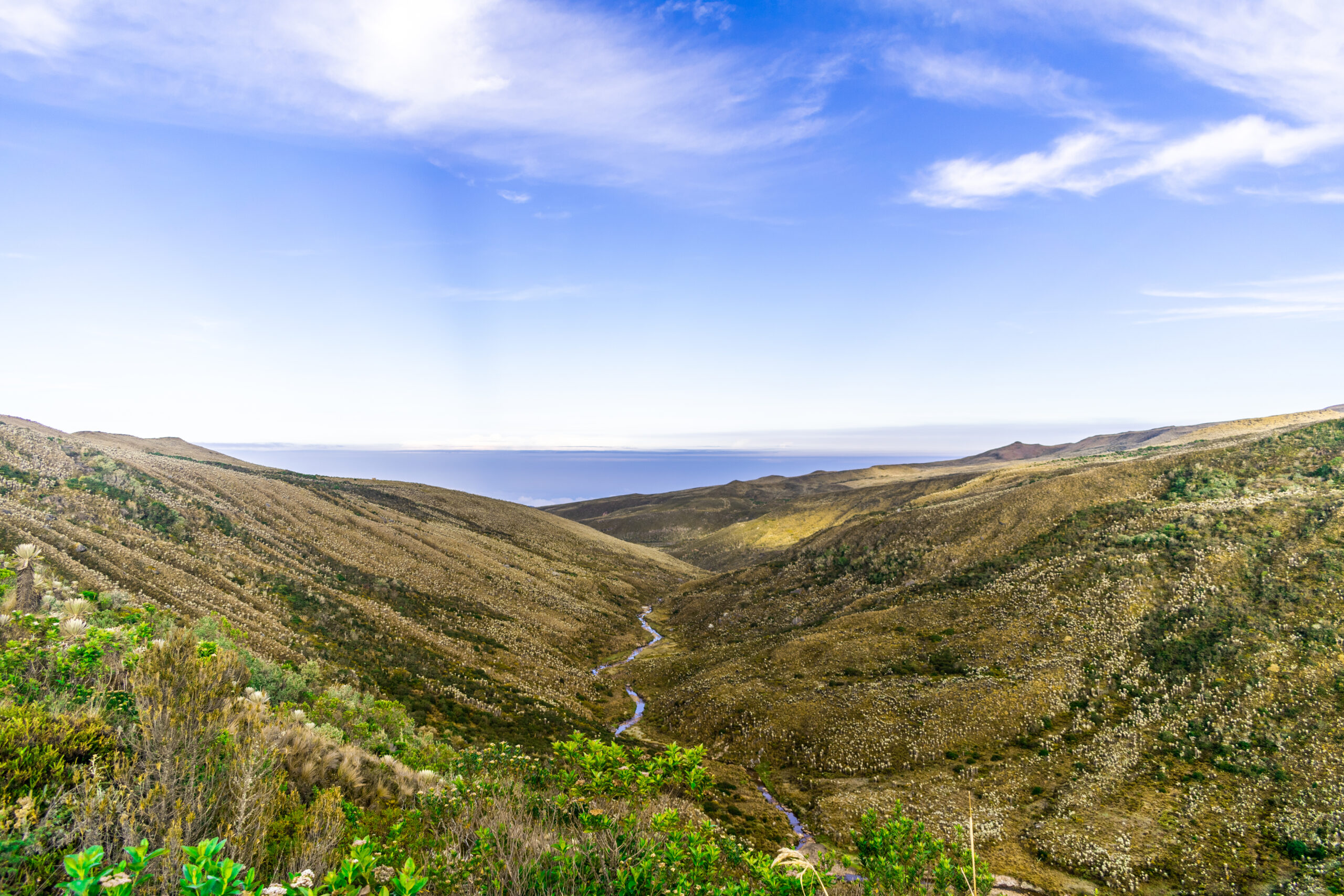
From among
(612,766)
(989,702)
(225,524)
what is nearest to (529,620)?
(225,524)

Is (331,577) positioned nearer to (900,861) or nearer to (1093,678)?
(900,861)

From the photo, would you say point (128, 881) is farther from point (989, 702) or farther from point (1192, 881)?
point (989, 702)

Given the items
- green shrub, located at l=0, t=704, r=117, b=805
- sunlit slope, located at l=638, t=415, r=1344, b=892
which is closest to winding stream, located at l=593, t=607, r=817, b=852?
sunlit slope, located at l=638, t=415, r=1344, b=892

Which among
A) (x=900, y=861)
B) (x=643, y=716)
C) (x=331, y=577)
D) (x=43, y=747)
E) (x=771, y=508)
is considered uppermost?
(x=43, y=747)

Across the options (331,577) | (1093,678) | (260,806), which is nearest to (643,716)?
(331,577)

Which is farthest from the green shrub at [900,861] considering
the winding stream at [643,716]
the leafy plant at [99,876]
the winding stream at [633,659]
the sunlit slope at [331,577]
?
the winding stream at [633,659]

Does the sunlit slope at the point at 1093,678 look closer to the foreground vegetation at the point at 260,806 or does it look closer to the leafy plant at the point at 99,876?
the foreground vegetation at the point at 260,806

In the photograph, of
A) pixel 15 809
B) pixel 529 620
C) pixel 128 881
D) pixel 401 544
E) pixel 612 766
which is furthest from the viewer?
pixel 401 544
